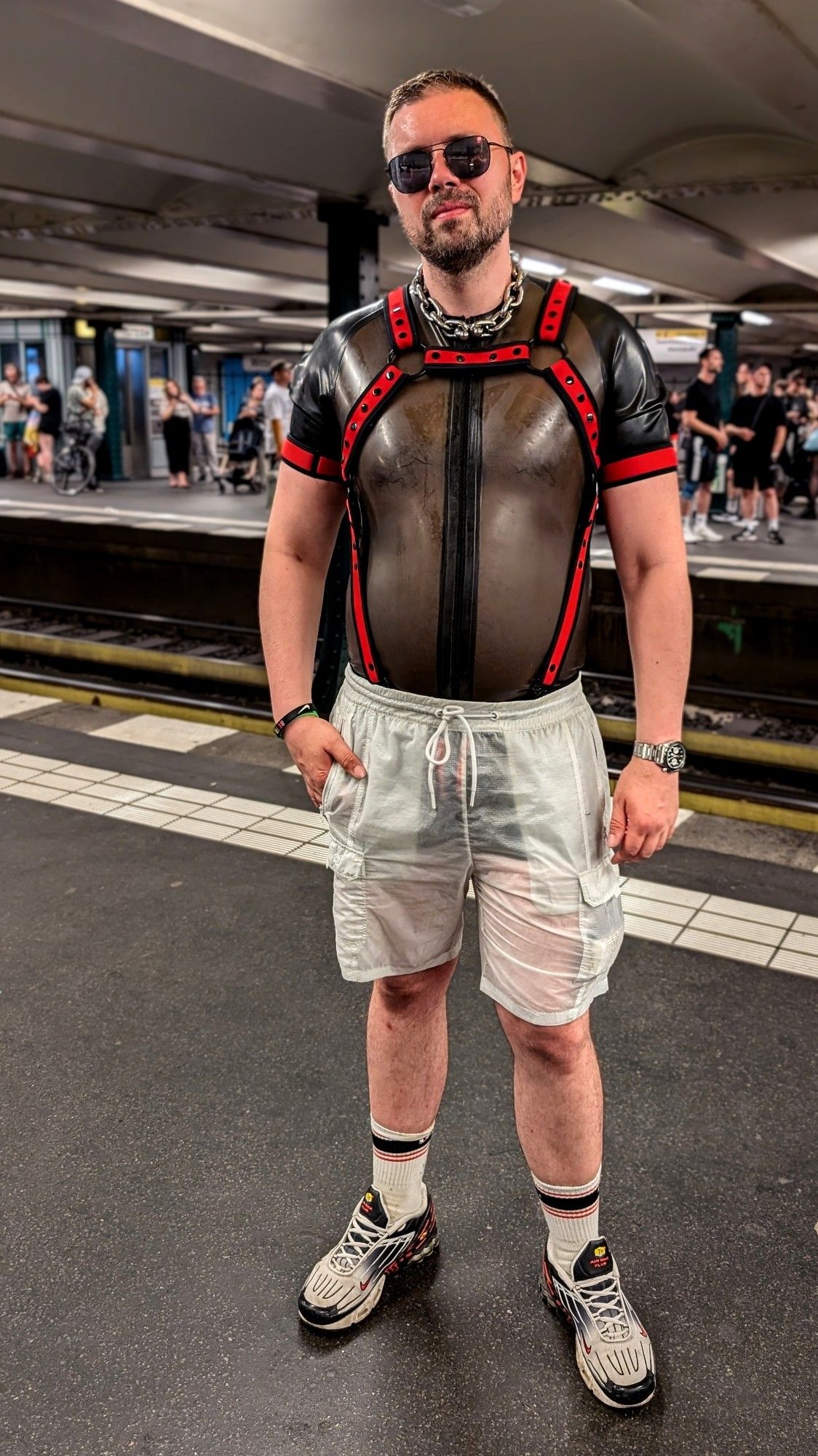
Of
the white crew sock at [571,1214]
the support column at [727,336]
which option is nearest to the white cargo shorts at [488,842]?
the white crew sock at [571,1214]

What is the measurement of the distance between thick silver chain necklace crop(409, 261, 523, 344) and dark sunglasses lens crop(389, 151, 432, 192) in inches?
6.5

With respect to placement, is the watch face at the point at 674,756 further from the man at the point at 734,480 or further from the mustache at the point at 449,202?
the man at the point at 734,480

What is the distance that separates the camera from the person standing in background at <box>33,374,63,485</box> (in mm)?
20594

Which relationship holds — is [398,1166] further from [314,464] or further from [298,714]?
[314,464]

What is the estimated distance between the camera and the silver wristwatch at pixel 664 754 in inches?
78.5

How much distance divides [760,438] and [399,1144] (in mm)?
12559

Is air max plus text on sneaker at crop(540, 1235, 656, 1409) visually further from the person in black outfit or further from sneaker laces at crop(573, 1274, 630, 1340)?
the person in black outfit

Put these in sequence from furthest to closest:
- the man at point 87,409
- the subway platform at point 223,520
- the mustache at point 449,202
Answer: the man at point 87,409 → the subway platform at point 223,520 → the mustache at point 449,202

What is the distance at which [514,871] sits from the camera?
6.71 ft

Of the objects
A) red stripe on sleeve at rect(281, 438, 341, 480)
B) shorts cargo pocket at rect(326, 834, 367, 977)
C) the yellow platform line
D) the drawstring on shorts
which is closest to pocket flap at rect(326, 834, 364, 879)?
shorts cargo pocket at rect(326, 834, 367, 977)

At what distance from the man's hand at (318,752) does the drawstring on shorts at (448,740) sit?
0.45 feet

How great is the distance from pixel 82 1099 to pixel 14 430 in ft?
78.1

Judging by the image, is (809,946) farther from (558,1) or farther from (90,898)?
(558,1)

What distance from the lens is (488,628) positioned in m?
1.99
